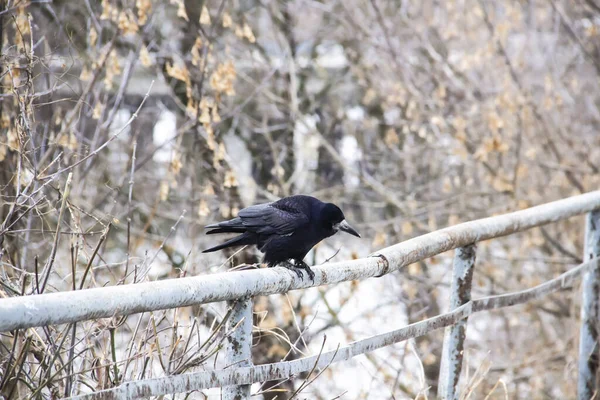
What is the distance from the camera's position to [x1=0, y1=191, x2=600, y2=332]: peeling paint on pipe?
1442 millimetres

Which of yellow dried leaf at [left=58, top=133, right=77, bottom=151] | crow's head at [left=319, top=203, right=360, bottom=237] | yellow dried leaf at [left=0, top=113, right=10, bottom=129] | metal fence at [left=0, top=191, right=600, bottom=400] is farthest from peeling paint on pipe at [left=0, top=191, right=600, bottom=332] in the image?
yellow dried leaf at [left=58, top=133, right=77, bottom=151]

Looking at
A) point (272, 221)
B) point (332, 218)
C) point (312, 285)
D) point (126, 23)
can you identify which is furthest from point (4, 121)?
point (312, 285)

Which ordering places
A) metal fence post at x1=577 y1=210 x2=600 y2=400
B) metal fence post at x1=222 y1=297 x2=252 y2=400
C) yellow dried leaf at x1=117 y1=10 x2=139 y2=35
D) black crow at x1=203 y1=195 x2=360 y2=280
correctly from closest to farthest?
metal fence post at x1=222 y1=297 x2=252 y2=400
metal fence post at x1=577 y1=210 x2=600 y2=400
black crow at x1=203 y1=195 x2=360 y2=280
yellow dried leaf at x1=117 y1=10 x2=139 y2=35

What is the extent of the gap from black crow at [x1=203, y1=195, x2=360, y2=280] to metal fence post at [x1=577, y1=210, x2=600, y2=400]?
1.08 m

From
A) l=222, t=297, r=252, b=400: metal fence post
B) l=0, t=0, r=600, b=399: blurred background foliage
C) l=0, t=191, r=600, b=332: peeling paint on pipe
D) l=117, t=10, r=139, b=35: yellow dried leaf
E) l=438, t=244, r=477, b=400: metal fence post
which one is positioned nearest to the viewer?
l=0, t=191, r=600, b=332: peeling paint on pipe

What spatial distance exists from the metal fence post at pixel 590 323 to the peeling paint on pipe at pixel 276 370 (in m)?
0.68

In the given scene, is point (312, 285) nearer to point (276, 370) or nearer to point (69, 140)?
point (276, 370)

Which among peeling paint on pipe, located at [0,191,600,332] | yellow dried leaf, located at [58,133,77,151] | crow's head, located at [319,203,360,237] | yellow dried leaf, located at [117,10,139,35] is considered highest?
yellow dried leaf, located at [117,10,139,35]

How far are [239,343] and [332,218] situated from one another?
193 cm

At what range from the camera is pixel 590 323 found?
3.65 meters

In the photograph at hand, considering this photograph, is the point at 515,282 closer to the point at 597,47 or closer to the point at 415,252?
the point at 597,47

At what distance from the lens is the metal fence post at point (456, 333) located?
281 cm

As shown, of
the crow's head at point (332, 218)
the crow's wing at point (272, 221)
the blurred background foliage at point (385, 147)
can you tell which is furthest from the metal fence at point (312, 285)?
the blurred background foliage at point (385, 147)

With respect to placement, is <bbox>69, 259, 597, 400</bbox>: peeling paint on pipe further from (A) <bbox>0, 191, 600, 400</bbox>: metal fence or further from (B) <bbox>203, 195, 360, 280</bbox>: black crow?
(B) <bbox>203, 195, 360, 280</bbox>: black crow
